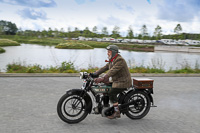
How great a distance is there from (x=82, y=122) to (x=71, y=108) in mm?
426

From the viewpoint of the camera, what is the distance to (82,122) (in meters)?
4.81

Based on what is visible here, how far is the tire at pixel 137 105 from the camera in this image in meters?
5.03

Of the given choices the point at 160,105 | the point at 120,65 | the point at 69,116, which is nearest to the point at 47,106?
the point at 69,116

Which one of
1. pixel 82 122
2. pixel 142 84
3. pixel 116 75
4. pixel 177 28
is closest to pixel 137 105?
pixel 142 84

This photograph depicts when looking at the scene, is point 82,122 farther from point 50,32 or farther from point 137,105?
point 50,32

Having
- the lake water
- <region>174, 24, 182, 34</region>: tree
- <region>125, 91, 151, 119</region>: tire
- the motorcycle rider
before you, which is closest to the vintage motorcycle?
<region>125, 91, 151, 119</region>: tire

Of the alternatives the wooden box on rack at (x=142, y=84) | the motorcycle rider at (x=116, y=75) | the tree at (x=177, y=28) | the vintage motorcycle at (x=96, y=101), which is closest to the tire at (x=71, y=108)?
the vintage motorcycle at (x=96, y=101)

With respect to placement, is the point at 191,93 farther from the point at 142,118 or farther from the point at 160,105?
the point at 142,118

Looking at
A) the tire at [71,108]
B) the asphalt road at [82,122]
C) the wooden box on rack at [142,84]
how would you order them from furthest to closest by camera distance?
1. the wooden box on rack at [142,84]
2. the tire at [71,108]
3. the asphalt road at [82,122]

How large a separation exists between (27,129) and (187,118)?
3761mm

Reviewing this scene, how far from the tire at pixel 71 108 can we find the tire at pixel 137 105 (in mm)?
1037

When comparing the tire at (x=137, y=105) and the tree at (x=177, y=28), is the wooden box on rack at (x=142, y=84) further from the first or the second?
the tree at (x=177, y=28)

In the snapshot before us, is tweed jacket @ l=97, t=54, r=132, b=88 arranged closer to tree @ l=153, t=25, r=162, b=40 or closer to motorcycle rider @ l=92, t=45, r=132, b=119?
motorcycle rider @ l=92, t=45, r=132, b=119

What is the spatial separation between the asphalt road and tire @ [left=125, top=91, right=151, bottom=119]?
14cm
